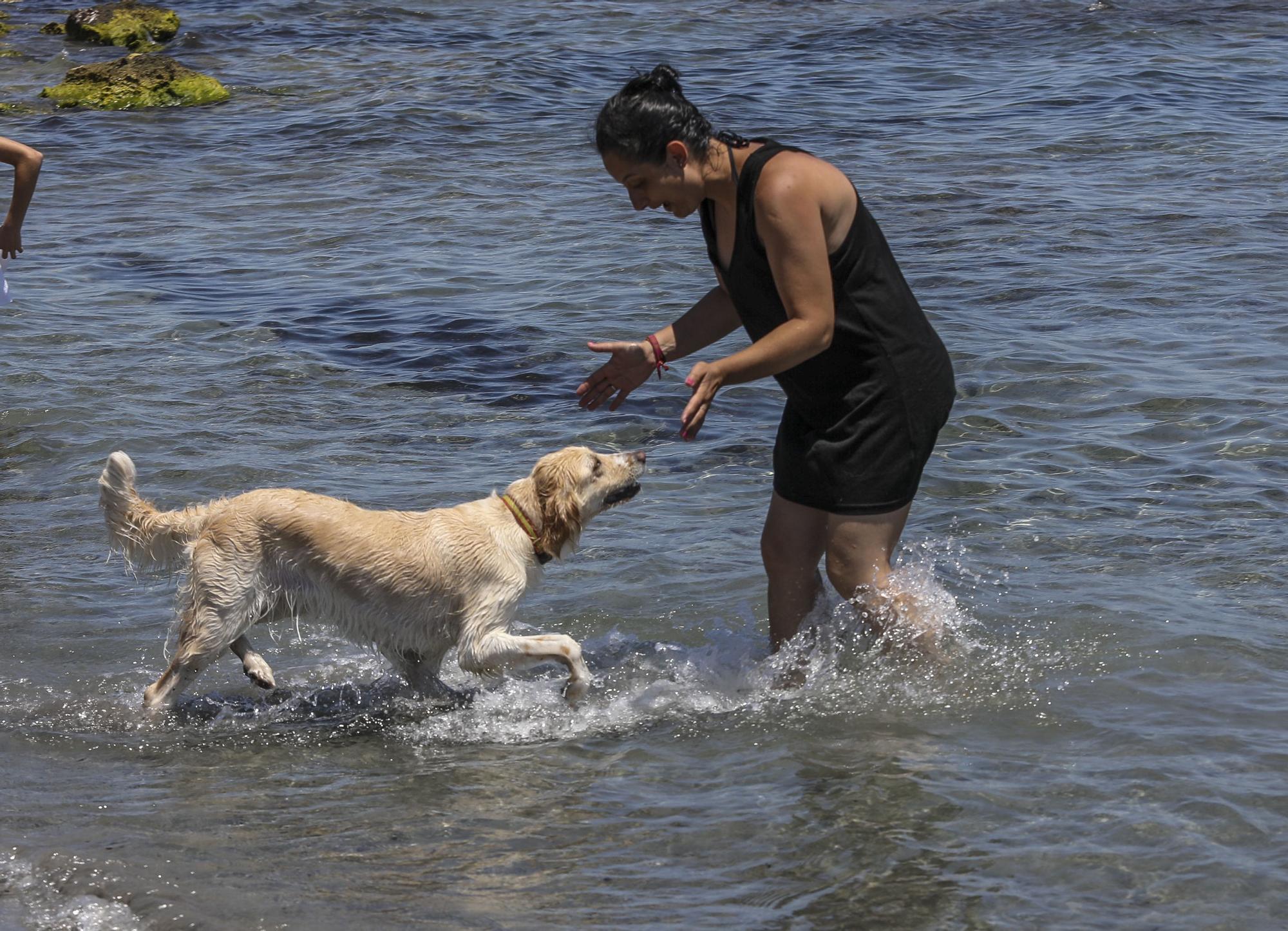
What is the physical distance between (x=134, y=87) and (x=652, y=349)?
55.5 ft

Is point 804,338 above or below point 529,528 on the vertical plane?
above

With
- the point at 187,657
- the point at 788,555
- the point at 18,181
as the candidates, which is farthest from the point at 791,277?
the point at 18,181

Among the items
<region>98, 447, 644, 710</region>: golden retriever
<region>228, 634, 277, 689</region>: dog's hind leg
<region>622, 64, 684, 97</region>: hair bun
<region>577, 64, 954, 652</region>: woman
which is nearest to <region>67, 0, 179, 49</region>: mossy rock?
<region>98, 447, 644, 710</region>: golden retriever

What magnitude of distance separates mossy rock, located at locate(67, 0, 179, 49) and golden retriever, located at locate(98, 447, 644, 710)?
20.2 m

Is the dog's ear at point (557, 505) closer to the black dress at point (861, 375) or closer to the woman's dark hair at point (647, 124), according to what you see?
the black dress at point (861, 375)

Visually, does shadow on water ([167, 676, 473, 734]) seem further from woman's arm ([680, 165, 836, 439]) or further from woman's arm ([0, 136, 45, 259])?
woman's arm ([0, 136, 45, 259])

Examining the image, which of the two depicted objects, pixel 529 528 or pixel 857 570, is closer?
pixel 857 570

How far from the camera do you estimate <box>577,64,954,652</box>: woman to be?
14.6 ft

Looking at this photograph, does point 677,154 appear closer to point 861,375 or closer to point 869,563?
point 861,375

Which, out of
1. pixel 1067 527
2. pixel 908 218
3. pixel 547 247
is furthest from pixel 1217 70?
pixel 1067 527

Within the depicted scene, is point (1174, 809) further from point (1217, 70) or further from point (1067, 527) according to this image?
point (1217, 70)

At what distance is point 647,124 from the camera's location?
451cm

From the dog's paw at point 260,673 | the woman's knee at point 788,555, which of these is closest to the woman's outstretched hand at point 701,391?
the woman's knee at point 788,555

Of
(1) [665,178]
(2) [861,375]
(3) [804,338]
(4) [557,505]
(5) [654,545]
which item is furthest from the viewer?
(5) [654,545]
